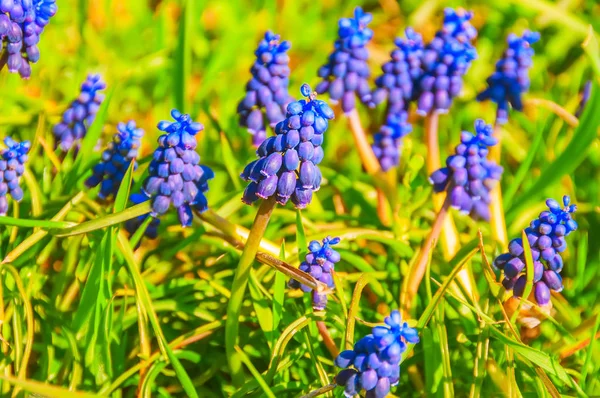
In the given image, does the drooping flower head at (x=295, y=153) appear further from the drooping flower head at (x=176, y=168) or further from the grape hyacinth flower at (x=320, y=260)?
the drooping flower head at (x=176, y=168)

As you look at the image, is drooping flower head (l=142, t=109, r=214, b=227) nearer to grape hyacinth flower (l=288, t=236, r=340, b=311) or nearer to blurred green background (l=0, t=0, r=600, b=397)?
blurred green background (l=0, t=0, r=600, b=397)

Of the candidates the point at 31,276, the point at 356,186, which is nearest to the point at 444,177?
the point at 356,186

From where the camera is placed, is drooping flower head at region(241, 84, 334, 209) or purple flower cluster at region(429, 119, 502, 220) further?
purple flower cluster at region(429, 119, 502, 220)

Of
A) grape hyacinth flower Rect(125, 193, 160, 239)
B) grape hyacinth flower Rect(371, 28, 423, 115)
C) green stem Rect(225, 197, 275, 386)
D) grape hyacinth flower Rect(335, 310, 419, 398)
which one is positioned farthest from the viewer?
grape hyacinth flower Rect(371, 28, 423, 115)

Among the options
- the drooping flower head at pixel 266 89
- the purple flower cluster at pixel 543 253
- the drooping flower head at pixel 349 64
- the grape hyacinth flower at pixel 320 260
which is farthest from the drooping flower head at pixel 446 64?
the grape hyacinth flower at pixel 320 260

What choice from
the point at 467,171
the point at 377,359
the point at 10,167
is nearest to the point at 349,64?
the point at 467,171

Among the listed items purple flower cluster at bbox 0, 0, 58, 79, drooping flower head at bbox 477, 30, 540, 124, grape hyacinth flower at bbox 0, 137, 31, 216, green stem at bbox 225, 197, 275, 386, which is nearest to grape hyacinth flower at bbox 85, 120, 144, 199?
grape hyacinth flower at bbox 0, 137, 31, 216
